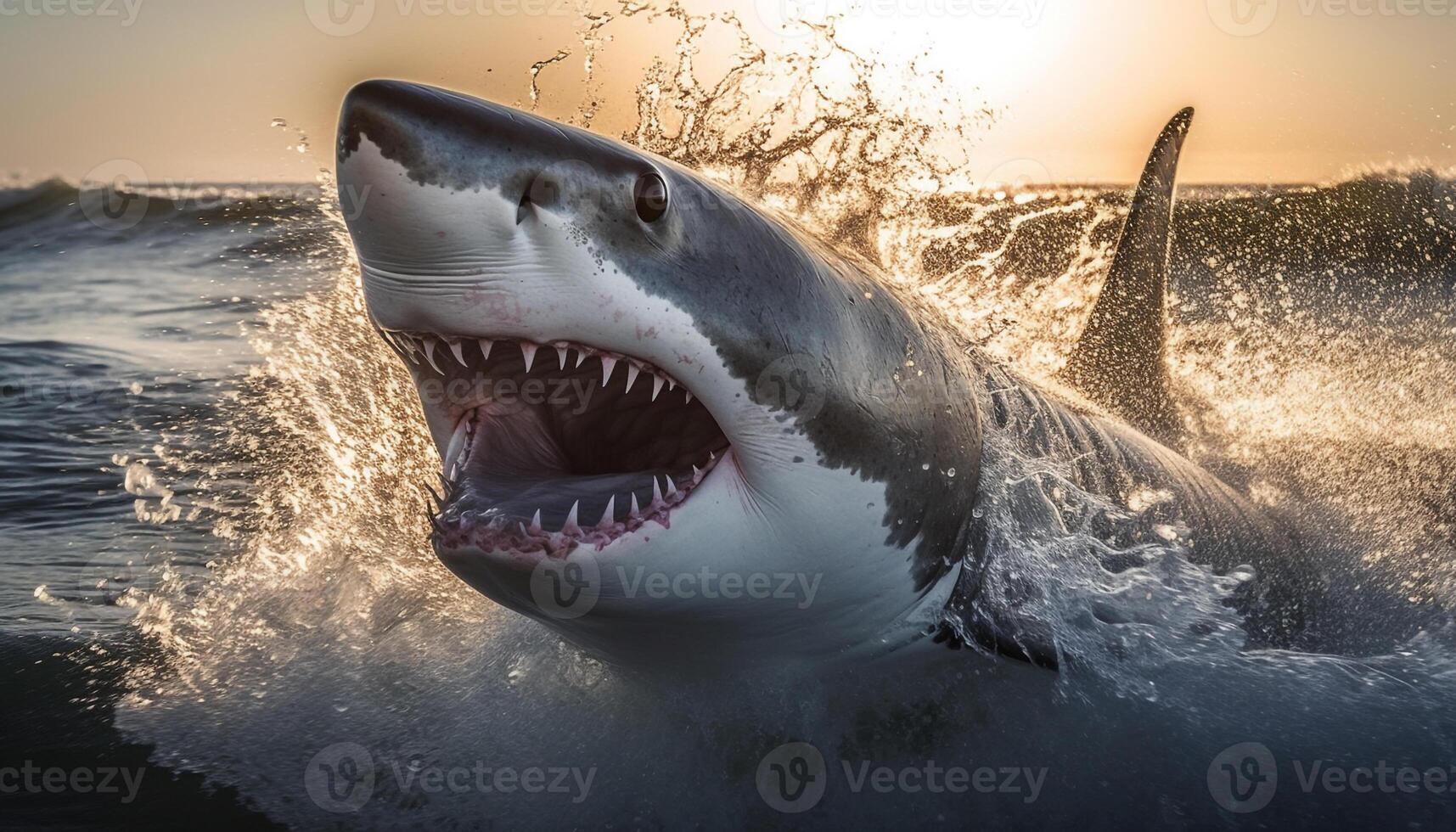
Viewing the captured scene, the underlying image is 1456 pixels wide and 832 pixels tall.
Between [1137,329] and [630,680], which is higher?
[1137,329]

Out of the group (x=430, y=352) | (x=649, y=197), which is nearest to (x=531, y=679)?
(x=430, y=352)

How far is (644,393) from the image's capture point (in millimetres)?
1793

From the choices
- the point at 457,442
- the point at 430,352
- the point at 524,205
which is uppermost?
the point at 524,205

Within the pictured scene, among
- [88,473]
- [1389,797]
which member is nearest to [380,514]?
[88,473]

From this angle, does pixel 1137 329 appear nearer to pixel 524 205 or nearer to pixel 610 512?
pixel 610 512

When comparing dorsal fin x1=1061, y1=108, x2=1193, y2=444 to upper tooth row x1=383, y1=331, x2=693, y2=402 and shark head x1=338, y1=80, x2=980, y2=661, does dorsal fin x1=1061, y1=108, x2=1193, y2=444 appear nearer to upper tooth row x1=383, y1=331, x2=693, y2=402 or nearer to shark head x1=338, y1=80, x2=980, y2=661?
shark head x1=338, y1=80, x2=980, y2=661

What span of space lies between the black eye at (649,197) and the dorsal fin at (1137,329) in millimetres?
3035

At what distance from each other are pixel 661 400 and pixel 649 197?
44 centimetres

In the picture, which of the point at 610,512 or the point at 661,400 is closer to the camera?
the point at 610,512

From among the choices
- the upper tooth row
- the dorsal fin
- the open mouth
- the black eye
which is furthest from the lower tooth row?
the dorsal fin

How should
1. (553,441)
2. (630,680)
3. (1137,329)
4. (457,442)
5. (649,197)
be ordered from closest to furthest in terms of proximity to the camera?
1. (649,197)
2. (457,442)
3. (553,441)
4. (630,680)
5. (1137,329)

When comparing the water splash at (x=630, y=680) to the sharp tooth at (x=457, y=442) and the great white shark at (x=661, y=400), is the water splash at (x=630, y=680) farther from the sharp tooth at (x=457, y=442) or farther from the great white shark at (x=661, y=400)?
the sharp tooth at (x=457, y=442)

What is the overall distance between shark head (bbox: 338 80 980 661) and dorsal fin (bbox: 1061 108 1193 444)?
2360 millimetres

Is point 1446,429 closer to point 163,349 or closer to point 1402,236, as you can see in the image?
point 163,349
